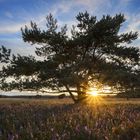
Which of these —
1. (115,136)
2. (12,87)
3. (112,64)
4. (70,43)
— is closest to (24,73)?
(12,87)

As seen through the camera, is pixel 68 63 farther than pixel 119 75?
Yes

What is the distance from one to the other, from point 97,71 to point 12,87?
5.49 metres

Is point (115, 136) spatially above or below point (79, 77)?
below

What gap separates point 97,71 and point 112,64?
1.04 m

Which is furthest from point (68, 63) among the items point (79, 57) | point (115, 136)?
point (115, 136)

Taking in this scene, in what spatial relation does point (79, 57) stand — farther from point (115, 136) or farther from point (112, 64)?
point (115, 136)

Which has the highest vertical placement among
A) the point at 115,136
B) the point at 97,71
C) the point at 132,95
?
the point at 97,71

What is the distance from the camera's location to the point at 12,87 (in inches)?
893

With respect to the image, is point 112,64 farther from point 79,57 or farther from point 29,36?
point 29,36

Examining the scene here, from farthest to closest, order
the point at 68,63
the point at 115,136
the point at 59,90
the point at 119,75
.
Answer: the point at 68,63, the point at 59,90, the point at 119,75, the point at 115,136

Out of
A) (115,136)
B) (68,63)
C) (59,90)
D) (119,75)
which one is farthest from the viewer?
(68,63)

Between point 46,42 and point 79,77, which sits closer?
point 79,77

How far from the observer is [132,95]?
22.1 meters

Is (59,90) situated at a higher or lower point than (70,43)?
lower
